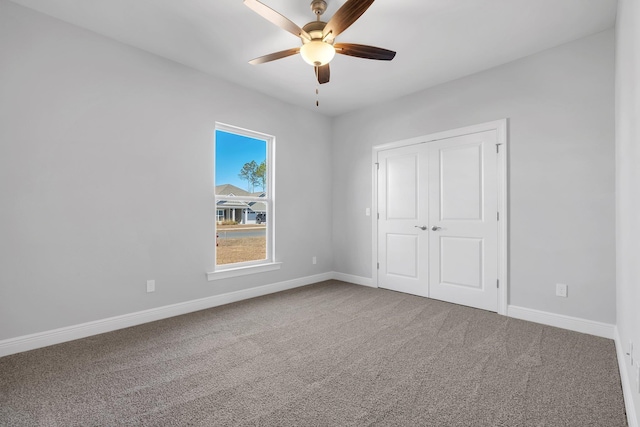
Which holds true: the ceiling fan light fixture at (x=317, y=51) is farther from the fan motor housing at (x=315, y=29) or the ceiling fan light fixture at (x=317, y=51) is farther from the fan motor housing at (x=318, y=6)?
the fan motor housing at (x=318, y=6)

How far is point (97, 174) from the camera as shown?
2719 mm

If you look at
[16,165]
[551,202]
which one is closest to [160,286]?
[16,165]

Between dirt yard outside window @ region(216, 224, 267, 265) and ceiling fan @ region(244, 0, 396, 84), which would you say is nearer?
ceiling fan @ region(244, 0, 396, 84)

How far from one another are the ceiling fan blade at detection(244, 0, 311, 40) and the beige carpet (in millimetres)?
2427

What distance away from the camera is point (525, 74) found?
3.07 metres

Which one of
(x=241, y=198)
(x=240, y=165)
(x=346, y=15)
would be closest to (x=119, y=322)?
(x=241, y=198)

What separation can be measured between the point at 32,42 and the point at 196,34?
4.15 feet

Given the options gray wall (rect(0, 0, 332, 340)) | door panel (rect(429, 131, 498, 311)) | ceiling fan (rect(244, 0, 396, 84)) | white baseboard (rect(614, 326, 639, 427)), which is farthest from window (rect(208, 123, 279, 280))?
white baseboard (rect(614, 326, 639, 427))

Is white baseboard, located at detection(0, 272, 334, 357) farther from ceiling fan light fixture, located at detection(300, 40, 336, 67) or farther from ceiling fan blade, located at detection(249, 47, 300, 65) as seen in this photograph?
ceiling fan light fixture, located at detection(300, 40, 336, 67)

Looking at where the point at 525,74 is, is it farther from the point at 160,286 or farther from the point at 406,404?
the point at 160,286

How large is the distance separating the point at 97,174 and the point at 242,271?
73.2 inches

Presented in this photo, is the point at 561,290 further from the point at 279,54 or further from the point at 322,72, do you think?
the point at 279,54

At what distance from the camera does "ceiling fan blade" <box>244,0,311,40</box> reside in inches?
75.1

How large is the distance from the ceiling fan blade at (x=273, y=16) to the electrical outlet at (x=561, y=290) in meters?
3.20
